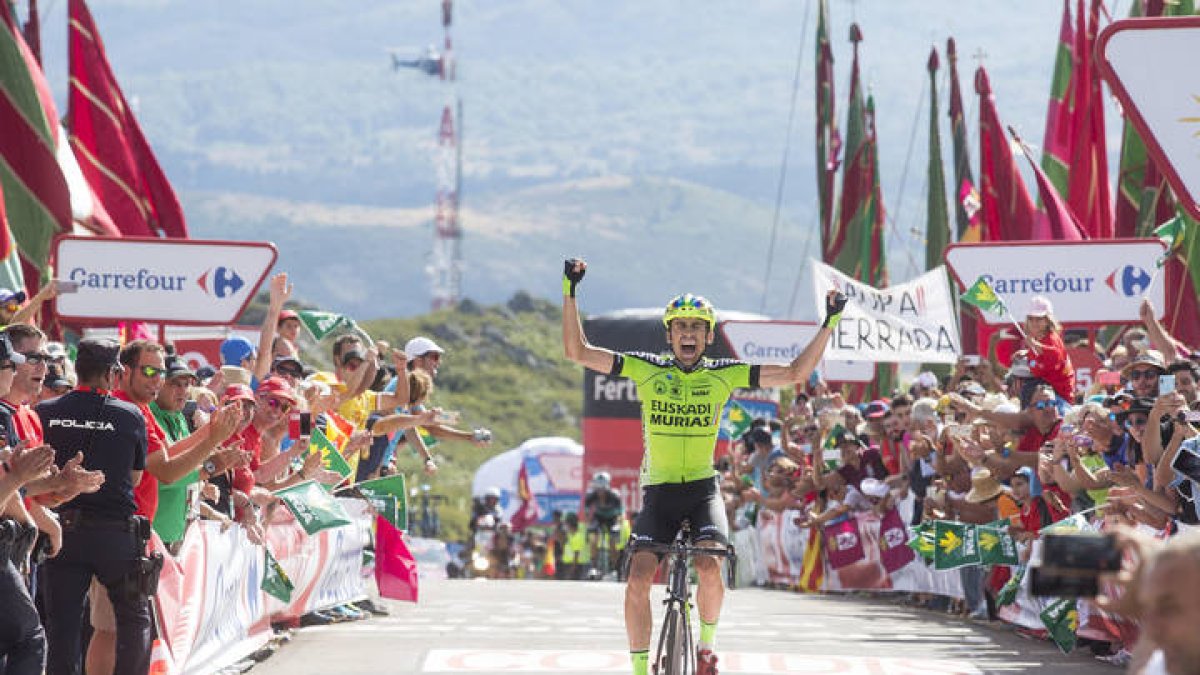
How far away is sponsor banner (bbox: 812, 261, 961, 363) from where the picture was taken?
1119 inches

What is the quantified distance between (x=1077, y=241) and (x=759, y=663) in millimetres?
8571

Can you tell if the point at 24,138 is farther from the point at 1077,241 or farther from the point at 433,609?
the point at 1077,241

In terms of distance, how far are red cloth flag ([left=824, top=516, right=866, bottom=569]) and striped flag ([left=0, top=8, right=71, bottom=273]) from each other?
27.7 ft

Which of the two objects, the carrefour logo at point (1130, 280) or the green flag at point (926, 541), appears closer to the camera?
the green flag at point (926, 541)

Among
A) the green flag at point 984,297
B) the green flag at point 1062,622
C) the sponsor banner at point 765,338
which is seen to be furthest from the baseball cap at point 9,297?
the sponsor banner at point 765,338

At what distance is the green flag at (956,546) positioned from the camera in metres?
17.9

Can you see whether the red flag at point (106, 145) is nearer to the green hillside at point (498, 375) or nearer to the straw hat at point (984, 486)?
the straw hat at point (984, 486)

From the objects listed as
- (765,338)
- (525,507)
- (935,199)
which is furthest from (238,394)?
(525,507)

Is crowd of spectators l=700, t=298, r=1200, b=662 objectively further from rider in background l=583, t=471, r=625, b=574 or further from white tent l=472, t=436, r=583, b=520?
white tent l=472, t=436, r=583, b=520

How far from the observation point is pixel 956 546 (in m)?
18.0

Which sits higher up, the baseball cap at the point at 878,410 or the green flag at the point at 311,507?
the baseball cap at the point at 878,410

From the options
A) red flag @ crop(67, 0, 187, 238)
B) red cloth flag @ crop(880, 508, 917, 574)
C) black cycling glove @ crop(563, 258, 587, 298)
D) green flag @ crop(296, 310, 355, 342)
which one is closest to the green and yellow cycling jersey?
black cycling glove @ crop(563, 258, 587, 298)

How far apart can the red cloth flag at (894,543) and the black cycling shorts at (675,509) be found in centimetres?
1034

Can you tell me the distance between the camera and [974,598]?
19953 millimetres
